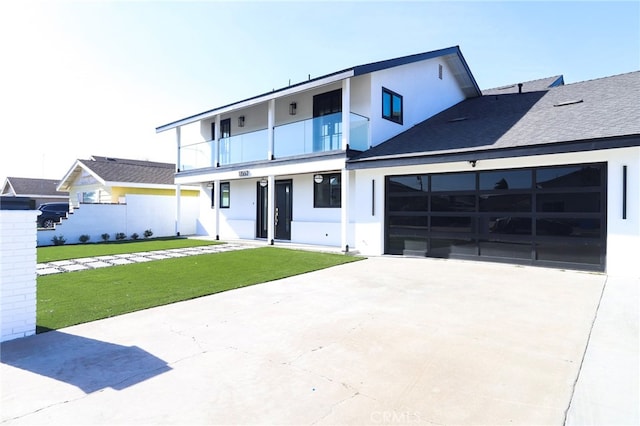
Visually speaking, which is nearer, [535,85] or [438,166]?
[438,166]

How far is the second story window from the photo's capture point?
13.2 meters

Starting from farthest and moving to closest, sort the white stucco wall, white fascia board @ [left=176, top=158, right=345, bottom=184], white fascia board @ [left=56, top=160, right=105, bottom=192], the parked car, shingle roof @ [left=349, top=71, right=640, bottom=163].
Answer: white fascia board @ [left=56, top=160, right=105, bottom=192] < the parked car < the white stucco wall < white fascia board @ [left=176, top=158, right=345, bottom=184] < shingle roof @ [left=349, top=71, right=640, bottom=163]

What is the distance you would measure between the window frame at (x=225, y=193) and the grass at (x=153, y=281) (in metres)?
7.34

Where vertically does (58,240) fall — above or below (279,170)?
below

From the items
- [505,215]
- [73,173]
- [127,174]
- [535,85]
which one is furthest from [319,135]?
[73,173]

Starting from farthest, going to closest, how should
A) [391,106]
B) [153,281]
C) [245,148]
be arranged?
[245,148]
[391,106]
[153,281]

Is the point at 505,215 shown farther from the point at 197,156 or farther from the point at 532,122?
the point at 197,156

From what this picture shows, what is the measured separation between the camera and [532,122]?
10.6 metres

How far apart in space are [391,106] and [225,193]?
975cm

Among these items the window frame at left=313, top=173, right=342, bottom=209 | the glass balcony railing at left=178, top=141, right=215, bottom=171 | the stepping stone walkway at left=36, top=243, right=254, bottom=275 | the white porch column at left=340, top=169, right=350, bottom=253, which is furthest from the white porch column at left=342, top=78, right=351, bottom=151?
the glass balcony railing at left=178, top=141, right=215, bottom=171

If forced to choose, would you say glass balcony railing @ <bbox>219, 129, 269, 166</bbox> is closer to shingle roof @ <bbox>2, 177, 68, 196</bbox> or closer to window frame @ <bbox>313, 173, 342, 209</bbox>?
window frame @ <bbox>313, 173, 342, 209</bbox>

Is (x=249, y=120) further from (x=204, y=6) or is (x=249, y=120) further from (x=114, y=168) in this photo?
(x=114, y=168)

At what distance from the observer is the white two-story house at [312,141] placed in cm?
1244

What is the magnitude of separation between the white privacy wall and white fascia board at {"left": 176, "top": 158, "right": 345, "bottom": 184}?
8.91 metres
